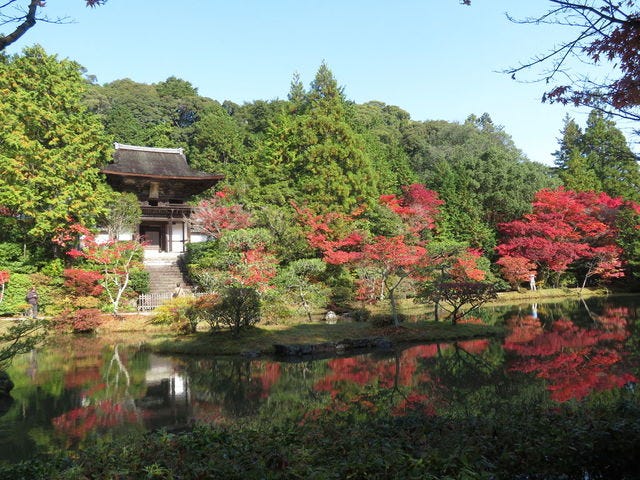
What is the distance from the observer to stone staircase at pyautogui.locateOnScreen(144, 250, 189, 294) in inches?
895

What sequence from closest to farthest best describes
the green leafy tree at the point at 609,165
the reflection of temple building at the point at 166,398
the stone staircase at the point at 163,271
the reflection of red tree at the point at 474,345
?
the reflection of temple building at the point at 166,398, the reflection of red tree at the point at 474,345, the stone staircase at the point at 163,271, the green leafy tree at the point at 609,165

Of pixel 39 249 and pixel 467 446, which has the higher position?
pixel 39 249

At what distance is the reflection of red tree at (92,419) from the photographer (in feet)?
21.0

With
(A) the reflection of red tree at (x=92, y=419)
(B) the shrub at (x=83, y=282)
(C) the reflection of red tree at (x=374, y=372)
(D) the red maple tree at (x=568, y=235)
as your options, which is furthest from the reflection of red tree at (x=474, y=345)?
(D) the red maple tree at (x=568, y=235)

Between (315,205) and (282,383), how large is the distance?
56.0ft

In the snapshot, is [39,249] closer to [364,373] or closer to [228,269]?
[228,269]

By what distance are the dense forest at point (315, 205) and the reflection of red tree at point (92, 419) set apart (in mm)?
6983

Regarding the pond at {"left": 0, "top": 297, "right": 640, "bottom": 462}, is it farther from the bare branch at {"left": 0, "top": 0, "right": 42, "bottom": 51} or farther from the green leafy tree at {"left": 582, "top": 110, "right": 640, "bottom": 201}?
the green leafy tree at {"left": 582, "top": 110, "right": 640, "bottom": 201}

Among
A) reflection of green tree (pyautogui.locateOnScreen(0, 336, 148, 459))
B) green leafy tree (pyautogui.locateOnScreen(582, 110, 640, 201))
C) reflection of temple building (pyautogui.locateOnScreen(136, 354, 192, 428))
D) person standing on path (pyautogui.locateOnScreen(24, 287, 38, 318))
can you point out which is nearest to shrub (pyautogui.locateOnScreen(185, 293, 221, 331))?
reflection of green tree (pyautogui.locateOnScreen(0, 336, 148, 459))

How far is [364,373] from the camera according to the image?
945 centimetres

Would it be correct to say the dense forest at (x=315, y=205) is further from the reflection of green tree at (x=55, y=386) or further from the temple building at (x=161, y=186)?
the reflection of green tree at (x=55, y=386)

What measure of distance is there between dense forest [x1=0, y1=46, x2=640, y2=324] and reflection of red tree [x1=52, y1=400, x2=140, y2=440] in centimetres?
698

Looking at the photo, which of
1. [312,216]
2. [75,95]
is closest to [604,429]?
[312,216]

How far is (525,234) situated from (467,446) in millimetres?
27873
